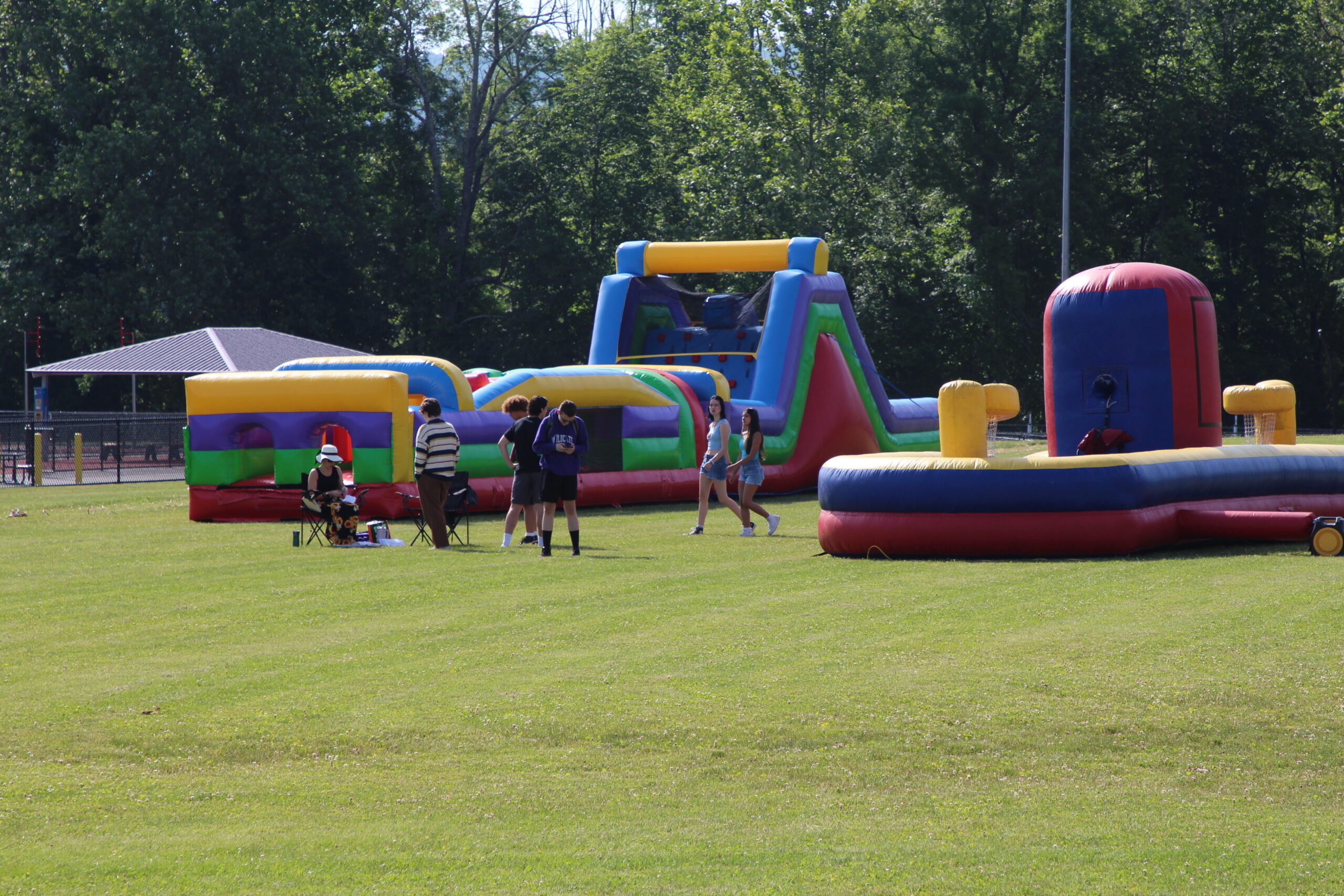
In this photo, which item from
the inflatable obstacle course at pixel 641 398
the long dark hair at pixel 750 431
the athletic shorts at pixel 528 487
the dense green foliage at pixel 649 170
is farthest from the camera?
the dense green foliage at pixel 649 170

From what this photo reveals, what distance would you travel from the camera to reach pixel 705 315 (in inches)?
979

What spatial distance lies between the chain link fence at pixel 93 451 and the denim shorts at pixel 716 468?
1528cm

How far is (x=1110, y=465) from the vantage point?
12.5 metres

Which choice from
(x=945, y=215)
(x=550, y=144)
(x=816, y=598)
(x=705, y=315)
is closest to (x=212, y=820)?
(x=816, y=598)

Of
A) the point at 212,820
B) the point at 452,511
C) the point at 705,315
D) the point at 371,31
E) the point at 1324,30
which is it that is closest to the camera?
the point at 212,820

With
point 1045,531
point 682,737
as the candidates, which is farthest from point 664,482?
point 682,737

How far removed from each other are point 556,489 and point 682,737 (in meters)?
6.99

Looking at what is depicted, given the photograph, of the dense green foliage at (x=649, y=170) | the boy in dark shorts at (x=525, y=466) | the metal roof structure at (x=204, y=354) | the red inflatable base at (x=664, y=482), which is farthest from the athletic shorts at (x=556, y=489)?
the dense green foliage at (x=649, y=170)

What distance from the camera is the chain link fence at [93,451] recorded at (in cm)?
2709

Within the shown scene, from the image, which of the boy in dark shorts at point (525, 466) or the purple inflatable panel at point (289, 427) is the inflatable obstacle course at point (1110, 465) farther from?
the purple inflatable panel at point (289, 427)

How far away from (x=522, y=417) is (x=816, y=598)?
532 cm

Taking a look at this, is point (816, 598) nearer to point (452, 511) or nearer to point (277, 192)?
point (452, 511)

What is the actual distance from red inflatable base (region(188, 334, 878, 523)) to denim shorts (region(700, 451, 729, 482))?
47.9 inches

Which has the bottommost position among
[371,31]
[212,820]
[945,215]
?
[212,820]
